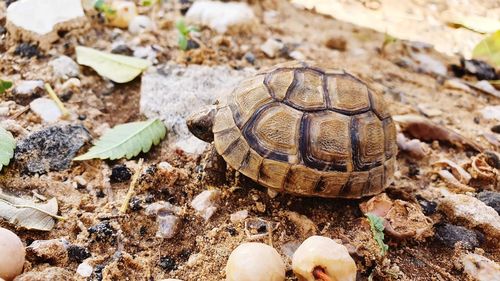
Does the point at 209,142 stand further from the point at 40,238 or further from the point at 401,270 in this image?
the point at 401,270

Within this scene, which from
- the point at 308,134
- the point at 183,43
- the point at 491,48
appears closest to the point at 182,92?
the point at 183,43

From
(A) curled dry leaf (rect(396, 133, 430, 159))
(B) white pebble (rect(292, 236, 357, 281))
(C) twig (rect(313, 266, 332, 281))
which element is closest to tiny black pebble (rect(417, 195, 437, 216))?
(A) curled dry leaf (rect(396, 133, 430, 159))

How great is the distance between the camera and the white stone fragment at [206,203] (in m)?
2.95

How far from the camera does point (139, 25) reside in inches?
173

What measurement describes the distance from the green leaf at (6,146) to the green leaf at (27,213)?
19 centimetres

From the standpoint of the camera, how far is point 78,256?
2621 mm

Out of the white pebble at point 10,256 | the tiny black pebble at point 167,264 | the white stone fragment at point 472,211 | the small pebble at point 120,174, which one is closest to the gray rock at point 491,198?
the white stone fragment at point 472,211

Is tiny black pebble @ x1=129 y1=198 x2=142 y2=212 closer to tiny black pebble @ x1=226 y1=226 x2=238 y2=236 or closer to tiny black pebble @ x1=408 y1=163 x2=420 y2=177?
tiny black pebble @ x1=226 y1=226 x2=238 y2=236

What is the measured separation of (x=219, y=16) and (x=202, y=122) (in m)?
1.77

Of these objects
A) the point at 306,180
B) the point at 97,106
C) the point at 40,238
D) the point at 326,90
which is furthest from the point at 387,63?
the point at 40,238

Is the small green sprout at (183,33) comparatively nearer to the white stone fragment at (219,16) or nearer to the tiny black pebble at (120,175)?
the white stone fragment at (219,16)

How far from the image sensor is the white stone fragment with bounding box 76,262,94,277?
8.36ft

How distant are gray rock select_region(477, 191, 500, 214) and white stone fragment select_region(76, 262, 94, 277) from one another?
2.30 m

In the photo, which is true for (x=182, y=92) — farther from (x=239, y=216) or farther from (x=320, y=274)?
(x=320, y=274)
